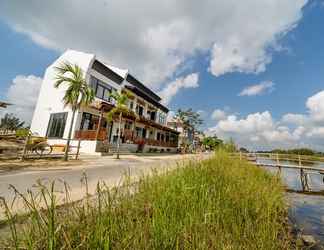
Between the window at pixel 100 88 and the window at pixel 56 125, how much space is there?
384 centimetres

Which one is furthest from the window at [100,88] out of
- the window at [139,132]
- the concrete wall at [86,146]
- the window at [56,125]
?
the window at [139,132]

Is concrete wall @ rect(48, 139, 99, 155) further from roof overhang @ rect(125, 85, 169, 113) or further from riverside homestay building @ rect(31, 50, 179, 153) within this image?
roof overhang @ rect(125, 85, 169, 113)

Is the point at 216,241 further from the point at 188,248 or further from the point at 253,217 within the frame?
the point at 253,217

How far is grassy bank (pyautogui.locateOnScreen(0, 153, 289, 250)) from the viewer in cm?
160

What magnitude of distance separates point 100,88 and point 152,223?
67.6ft

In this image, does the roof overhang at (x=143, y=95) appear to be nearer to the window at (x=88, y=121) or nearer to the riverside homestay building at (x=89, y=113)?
the riverside homestay building at (x=89, y=113)

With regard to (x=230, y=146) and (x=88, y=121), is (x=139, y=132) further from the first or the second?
(x=230, y=146)

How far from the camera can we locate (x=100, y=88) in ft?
68.8

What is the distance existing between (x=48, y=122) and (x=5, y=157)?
11.4 metres

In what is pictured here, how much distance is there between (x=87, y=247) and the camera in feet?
5.05

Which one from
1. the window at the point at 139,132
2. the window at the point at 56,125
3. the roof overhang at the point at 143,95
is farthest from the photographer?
the window at the point at 139,132

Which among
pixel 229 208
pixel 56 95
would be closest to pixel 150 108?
pixel 56 95

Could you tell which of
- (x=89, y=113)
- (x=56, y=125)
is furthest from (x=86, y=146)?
(x=56, y=125)

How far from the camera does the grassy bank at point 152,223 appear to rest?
5.25 feet
